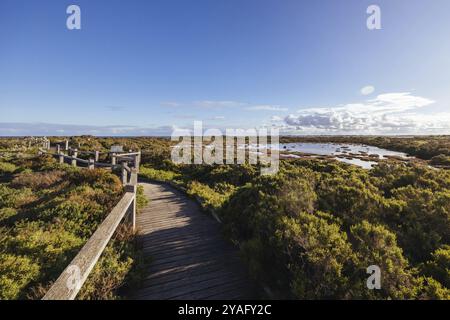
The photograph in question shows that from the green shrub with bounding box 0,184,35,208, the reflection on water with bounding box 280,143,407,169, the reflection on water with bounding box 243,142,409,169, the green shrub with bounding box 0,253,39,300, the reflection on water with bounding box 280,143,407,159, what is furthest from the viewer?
the reflection on water with bounding box 280,143,407,159

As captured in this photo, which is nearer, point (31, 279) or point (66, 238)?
point (31, 279)

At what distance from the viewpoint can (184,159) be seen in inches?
864

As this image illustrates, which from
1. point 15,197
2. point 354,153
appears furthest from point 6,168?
point 354,153

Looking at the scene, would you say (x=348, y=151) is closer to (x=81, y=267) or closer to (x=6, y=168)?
(x=6, y=168)

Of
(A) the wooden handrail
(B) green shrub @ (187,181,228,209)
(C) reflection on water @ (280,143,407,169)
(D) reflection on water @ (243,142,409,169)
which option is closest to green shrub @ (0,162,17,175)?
(B) green shrub @ (187,181,228,209)

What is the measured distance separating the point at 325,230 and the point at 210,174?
11742mm

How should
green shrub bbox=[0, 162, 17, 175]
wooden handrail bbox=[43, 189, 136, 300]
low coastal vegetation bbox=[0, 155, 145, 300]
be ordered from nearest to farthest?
1. wooden handrail bbox=[43, 189, 136, 300]
2. low coastal vegetation bbox=[0, 155, 145, 300]
3. green shrub bbox=[0, 162, 17, 175]

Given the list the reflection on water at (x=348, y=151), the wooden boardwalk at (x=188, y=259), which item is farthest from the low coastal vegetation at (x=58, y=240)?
the reflection on water at (x=348, y=151)

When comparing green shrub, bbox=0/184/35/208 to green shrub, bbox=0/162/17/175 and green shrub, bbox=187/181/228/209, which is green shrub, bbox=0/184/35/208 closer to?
green shrub, bbox=187/181/228/209

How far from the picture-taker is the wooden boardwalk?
14.7 ft
